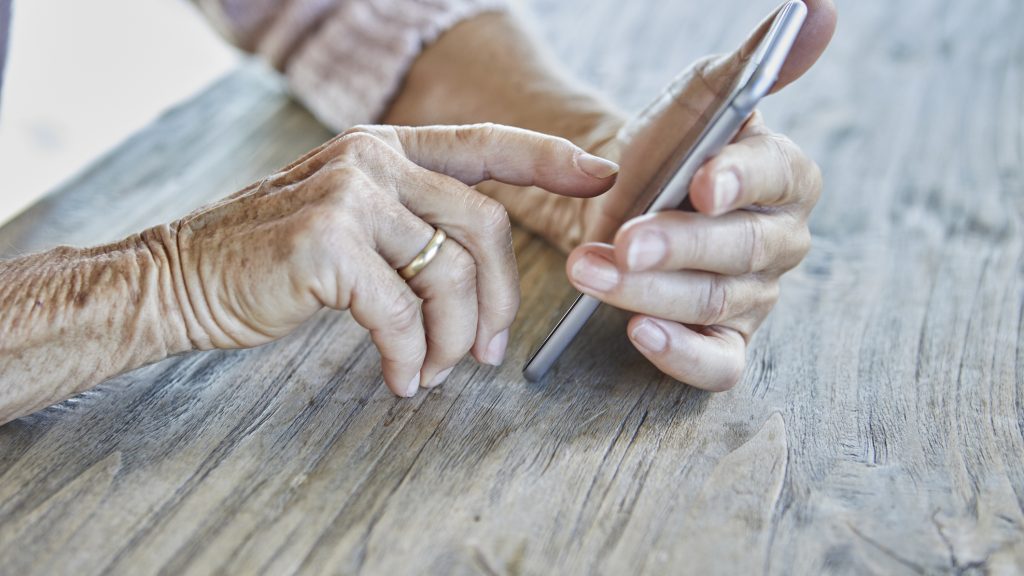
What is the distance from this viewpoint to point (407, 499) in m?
0.62

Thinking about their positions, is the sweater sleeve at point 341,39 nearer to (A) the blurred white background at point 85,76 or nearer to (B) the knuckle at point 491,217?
(B) the knuckle at point 491,217

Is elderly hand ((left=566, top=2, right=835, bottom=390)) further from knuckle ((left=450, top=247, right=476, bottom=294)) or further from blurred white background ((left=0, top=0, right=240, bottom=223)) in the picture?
blurred white background ((left=0, top=0, right=240, bottom=223))

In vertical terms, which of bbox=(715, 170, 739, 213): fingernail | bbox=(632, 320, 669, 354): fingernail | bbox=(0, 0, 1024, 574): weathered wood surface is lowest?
bbox=(0, 0, 1024, 574): weathered wood surface

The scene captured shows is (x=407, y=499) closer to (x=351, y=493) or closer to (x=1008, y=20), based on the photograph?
(x=351, y=493)

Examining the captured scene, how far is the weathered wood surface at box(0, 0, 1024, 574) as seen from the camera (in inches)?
22.8

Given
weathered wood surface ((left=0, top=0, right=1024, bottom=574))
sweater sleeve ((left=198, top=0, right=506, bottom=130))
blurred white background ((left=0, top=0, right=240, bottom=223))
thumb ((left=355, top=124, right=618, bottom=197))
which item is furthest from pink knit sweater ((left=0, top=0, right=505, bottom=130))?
blurred white background ((left=0, top=0, right=240, bottom=223))

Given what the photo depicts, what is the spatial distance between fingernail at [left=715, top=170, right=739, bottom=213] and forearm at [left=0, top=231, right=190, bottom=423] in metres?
0.44

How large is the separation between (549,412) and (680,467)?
118 mm

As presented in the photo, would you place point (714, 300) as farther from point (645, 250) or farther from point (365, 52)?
point (365, 52)

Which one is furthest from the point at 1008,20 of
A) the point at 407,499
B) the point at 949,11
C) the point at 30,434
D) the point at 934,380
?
the point at 30,434

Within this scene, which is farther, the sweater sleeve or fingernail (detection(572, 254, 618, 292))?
the sweater sleeve

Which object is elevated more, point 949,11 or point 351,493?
point 351,493

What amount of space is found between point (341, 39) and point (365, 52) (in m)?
0.05

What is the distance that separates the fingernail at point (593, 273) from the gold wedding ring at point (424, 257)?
0.11 m
